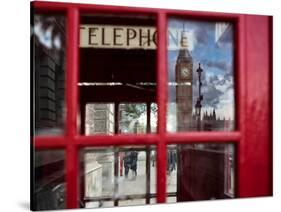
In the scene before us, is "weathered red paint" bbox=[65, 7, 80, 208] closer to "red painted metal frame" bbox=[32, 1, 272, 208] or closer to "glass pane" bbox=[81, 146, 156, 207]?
"red painted metal frame" bbox=[32, 1, 272, 208]

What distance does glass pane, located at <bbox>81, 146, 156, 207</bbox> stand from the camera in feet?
10.1

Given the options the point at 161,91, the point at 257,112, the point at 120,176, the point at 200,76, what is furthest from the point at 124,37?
the point at 120,176

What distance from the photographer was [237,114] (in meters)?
2.43

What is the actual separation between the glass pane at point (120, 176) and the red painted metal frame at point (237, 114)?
72 centimetres

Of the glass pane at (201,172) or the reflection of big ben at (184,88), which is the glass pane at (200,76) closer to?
the reflection of big ben at (184,88)

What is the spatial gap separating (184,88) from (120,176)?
1063mm

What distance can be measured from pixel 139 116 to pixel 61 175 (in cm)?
179

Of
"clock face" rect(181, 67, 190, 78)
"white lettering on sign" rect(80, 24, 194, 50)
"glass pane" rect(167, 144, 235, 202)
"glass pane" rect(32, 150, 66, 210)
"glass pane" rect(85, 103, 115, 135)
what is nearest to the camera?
"glass pane" rect(32, 150, 66, 210)

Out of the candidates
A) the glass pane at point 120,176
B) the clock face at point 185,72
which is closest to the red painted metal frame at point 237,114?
the glass pane at point 120,176

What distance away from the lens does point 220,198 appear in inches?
104

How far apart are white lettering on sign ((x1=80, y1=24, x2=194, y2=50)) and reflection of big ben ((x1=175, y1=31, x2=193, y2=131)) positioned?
8.6 inches

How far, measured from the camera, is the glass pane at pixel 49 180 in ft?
7.02

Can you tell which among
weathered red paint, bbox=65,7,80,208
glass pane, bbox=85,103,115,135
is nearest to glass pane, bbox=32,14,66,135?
weathered red paint, bbox=65,7,80,208
